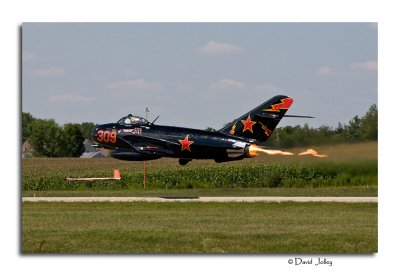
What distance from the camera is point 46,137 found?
2673 centimetres

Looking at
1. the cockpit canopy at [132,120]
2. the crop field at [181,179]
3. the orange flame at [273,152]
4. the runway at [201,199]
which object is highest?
the cockpit canopy at [132,120]

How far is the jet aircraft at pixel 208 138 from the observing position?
27.7 m

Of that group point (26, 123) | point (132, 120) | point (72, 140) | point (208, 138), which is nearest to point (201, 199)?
point (132, 120)

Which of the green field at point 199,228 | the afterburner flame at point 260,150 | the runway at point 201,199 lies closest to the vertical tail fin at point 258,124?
the afterburner flame at point 260,150

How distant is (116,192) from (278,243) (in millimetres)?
17623

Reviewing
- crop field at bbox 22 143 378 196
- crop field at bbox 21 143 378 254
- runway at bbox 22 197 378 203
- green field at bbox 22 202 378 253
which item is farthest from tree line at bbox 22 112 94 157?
runway at bbox 22 197 378 203

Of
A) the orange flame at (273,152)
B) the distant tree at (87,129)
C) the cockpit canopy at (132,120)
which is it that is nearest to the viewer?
the orange flame at (273,152)

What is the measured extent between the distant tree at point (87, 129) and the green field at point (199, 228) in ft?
8.41

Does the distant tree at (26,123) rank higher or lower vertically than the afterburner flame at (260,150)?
higher

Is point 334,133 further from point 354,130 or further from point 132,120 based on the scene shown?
point 132,120

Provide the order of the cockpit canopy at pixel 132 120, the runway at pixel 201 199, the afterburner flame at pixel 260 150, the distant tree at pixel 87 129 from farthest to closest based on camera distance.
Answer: the runway at pixel 201 199, the cockpit canopy at pixel 132 120, the distant tree at pixel 87 129, the afterburner flame at pixel 260 150

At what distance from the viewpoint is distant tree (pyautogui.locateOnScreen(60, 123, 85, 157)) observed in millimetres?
26250

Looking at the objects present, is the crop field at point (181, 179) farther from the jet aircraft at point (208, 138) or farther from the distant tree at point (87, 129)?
the jet aircraft at point (208, 138)

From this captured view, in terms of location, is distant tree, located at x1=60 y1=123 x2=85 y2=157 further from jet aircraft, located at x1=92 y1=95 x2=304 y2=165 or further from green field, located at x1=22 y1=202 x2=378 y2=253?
green field, located at x1=22 y1=202 x2=378 y2=253
